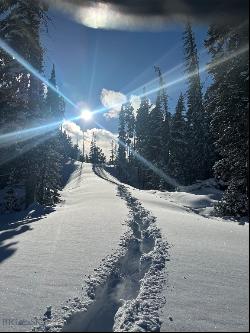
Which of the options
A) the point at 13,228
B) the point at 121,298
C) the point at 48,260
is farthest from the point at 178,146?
the point at 121,298

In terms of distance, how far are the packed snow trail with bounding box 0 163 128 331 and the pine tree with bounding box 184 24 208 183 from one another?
25666mm

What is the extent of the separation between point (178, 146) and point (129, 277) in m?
43.3

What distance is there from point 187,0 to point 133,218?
13237 mm

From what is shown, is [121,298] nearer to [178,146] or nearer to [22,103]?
[22,103]

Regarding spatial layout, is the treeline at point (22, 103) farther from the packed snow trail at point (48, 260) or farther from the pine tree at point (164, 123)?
the pine tree at point (164, 123)

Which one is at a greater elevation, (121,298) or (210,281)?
(210,281)

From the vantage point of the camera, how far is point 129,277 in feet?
27.3

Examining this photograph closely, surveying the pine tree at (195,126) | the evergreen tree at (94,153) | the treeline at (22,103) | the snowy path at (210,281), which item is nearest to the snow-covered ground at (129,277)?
the snowy path at (210,281)

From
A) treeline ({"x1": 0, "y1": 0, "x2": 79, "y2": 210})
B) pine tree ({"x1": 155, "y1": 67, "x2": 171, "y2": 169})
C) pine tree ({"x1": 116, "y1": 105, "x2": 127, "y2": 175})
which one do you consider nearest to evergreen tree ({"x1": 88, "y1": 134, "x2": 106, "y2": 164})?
pine tree ({"x1": 116, "y1": 105, "x2": 127, "y2": 175})

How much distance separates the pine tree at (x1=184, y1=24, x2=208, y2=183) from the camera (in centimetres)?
3994

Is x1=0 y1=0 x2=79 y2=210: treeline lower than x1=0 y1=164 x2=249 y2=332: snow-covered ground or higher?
higher

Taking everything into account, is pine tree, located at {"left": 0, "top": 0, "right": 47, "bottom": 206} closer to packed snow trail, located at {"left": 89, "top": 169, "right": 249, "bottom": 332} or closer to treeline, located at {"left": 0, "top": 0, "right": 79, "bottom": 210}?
treeline, located at {"left": 0, "top": 0, "right": 79, "bottom": 210}

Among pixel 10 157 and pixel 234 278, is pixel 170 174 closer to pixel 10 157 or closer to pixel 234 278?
pixel 10 157

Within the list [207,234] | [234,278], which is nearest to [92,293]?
[207,234]
